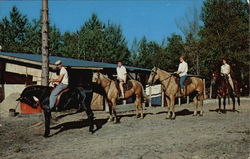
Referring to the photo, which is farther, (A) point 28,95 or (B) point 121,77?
(B) point 121,77

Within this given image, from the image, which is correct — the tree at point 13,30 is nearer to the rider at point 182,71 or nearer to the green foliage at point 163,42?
the green foliage at point 163,42

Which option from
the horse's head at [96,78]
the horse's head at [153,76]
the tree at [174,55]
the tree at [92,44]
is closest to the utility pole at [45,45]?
the horse's head at [96,78]

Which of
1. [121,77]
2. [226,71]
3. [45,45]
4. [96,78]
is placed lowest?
[96,78]

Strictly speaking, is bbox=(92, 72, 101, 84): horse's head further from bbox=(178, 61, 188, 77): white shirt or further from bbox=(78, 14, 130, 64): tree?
bbox=(78, 14, 130, 64): tree

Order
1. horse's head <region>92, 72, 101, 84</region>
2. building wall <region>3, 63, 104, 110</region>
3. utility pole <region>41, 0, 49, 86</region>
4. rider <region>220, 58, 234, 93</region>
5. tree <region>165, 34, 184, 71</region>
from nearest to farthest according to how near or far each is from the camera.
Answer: utility pole <region>41, 0, 49, 86</region> < horse's head <region>92, 72, 101, 84</region> < rider <region>220, 58, 234, 93</region> < building wall <region>3, 63, 104, 110</region> < tree <region>165, 34, 184, 71</region>

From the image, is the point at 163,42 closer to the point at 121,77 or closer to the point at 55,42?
the point at 55,42

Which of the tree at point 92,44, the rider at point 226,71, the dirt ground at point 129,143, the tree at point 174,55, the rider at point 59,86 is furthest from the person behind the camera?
the tree at point 92,44

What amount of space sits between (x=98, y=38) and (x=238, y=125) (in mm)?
47018

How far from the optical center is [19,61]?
18.2 metres

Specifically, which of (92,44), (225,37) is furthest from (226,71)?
(92,44)

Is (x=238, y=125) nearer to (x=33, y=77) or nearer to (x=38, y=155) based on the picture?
(x=38, y=155)

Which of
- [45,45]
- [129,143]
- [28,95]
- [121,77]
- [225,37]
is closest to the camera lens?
[129,143]

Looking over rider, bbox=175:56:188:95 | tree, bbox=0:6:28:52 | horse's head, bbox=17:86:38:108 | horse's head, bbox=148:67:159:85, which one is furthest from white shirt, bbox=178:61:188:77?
tree, bbox=0:6:28:52

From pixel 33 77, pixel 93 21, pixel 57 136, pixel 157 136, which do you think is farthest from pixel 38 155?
pixel 93 21
